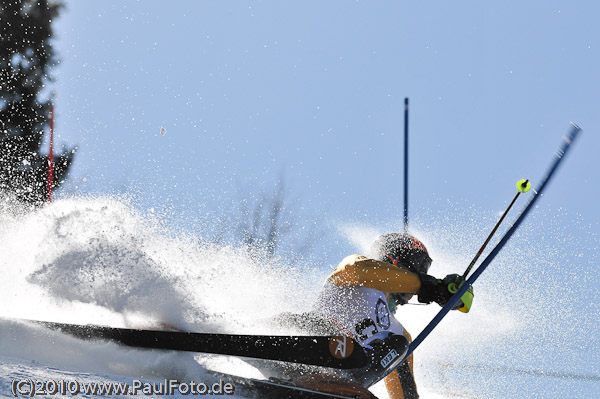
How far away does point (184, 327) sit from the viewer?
337cm

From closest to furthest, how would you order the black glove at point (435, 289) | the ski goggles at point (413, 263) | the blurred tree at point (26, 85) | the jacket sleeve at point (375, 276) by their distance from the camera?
1. the jacket sleeve at point (375, 276)
2. the black glove at point (435, 289)
3. the ski goggles at point (413, 263)
4. the blurred tree at point (26, 85)

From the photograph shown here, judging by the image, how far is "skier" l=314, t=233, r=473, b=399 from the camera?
12.4 ft

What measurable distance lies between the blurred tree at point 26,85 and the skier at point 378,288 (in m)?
8.07

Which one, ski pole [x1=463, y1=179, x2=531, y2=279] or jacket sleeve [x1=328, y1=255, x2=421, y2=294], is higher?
ski pole [x1=463, y1=179, x2=531, y2=279]

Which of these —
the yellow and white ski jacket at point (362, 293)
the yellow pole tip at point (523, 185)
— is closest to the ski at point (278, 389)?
the yellow and white ski jacket at point (362, 293)

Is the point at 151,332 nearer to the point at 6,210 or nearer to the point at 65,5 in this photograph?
the point at 6,210

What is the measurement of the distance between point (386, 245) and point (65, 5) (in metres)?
9.77

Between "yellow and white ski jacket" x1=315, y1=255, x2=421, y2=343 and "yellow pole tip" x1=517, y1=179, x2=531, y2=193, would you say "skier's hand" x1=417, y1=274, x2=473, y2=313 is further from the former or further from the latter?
"yellow pole tip" x1=517, y1=179, x2=531, y2=193

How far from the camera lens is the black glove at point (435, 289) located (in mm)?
3883

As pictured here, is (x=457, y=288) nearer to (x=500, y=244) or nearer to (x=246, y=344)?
(x=500, y=244)

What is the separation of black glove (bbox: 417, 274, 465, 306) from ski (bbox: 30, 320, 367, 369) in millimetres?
605

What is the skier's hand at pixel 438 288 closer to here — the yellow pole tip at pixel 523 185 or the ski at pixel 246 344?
the ski at pixel 246 344

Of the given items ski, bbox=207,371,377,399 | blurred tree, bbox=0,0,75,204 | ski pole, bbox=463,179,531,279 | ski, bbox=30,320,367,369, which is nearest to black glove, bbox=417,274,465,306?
ski pole, bbox=463,179,531,279

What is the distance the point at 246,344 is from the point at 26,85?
31.4ft
